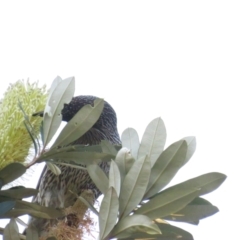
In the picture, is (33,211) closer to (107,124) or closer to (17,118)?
(17,118)

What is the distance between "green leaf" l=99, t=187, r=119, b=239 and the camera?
20.6 inches

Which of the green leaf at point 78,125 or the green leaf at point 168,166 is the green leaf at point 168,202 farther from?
the green leaf at point 78,125

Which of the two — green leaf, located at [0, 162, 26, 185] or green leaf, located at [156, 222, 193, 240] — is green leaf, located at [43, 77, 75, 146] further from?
green leaf, located at [156, 222, 193, 240]

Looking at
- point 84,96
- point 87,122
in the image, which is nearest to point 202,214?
point 87,122

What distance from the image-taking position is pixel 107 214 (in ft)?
1.72

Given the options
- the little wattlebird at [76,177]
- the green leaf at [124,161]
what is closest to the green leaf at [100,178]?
the green leaf at [124,161]

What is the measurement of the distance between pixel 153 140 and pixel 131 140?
0.03m

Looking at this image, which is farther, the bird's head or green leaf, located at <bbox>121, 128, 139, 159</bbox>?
the bird's head

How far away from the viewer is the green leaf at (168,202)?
547mm

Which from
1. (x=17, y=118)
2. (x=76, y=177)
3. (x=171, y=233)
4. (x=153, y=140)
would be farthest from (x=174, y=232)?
(x=76, y=177)

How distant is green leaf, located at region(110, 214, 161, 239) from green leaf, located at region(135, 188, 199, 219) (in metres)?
0.03

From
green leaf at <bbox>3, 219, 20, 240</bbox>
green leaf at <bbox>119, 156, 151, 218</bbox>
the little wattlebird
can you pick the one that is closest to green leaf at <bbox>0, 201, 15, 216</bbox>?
green leaf at <bbox>3, 219, 20, 240</bbox>

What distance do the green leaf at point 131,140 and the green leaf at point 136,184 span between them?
0.08 metres

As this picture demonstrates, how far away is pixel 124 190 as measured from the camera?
1.82ft
